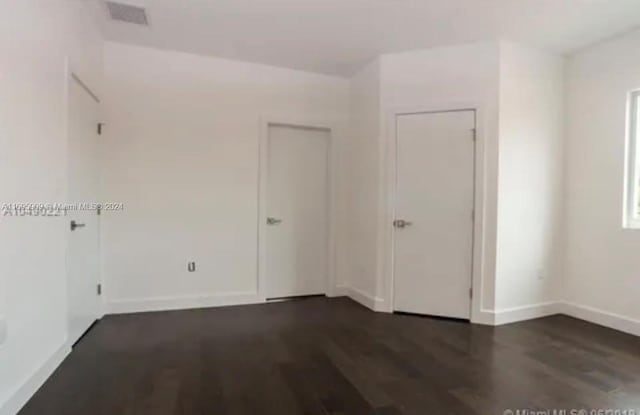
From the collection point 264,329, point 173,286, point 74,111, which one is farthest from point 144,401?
point 74,111

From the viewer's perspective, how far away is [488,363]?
9.05 ft

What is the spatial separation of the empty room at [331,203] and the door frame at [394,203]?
0.07 ft

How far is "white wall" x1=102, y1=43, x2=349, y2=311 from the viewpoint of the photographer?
3836 mm

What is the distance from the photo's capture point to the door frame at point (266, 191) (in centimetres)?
433

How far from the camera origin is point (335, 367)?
8.71 ft

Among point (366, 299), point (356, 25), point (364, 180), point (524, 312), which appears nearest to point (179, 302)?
point (366, 299)

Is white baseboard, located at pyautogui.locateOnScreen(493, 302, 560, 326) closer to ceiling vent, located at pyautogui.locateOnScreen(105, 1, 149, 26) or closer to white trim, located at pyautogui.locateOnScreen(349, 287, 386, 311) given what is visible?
white trim, located at pyautogui.locateOnScreen(349, 287, 386, 311)

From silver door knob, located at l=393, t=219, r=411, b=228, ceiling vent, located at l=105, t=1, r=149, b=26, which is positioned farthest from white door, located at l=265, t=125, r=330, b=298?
ceiling vent, located at l=105, t=1, r=149, b=26

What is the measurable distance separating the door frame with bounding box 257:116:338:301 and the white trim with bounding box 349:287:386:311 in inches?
10.2

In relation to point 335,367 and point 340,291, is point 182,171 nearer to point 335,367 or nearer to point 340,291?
point 340,291

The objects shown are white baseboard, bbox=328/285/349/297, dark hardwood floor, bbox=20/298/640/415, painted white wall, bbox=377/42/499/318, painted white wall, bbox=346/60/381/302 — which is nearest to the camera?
dark hardwood floor, bbox=20/298/640/415

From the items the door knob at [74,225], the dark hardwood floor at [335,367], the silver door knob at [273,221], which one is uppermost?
the door knob at [74,225]

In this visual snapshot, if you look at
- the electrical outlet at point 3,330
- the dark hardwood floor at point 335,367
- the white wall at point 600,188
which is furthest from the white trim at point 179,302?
the white wall at point 600,188

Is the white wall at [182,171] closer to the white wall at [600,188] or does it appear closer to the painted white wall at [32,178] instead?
the painted white wall at [32,178]
